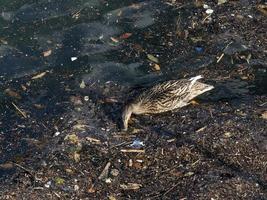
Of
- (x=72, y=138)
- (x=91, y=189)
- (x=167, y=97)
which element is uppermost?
(x=167, y=97)

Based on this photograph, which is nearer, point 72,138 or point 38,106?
point 72,138

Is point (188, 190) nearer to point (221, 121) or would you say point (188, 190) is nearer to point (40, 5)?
point (221, 121)

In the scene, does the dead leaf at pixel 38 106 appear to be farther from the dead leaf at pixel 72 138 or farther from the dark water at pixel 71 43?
the dead leaf at pixel 72 138

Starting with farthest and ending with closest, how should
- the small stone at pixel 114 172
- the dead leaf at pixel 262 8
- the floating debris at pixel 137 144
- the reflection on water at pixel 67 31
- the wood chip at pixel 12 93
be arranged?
1. the dead leaf at pixel 262 8
2. the reflection on water at pixel 67 31
3. the wood chip at pixel 12 93
4. the floating debris at pixel 137 144
5. the small stone at pixel 114 172

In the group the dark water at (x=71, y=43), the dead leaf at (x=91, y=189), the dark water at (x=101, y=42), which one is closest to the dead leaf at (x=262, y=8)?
the dark water at (x=101, y=42)

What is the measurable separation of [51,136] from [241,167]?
236 cm

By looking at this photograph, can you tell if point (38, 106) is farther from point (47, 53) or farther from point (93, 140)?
point (47, 53)

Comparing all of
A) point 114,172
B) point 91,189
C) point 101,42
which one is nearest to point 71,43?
point 101,42

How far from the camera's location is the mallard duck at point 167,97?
305 inches

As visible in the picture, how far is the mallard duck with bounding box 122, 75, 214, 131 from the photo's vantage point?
305 inches

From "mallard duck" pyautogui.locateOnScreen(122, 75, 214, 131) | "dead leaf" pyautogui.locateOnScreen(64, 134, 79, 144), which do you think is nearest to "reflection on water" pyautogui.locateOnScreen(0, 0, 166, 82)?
"mallard duck" pyautogui.locateOnScreen(122, 75, 214, 131)

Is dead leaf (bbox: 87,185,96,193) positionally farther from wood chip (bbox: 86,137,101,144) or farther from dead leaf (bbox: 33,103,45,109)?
dead leaf (bbox: 33,103,45,109)

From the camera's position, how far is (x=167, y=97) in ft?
25.6

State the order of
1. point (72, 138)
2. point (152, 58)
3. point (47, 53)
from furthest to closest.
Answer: point (47, 53) → point (152, 58) → point (72, 138)
